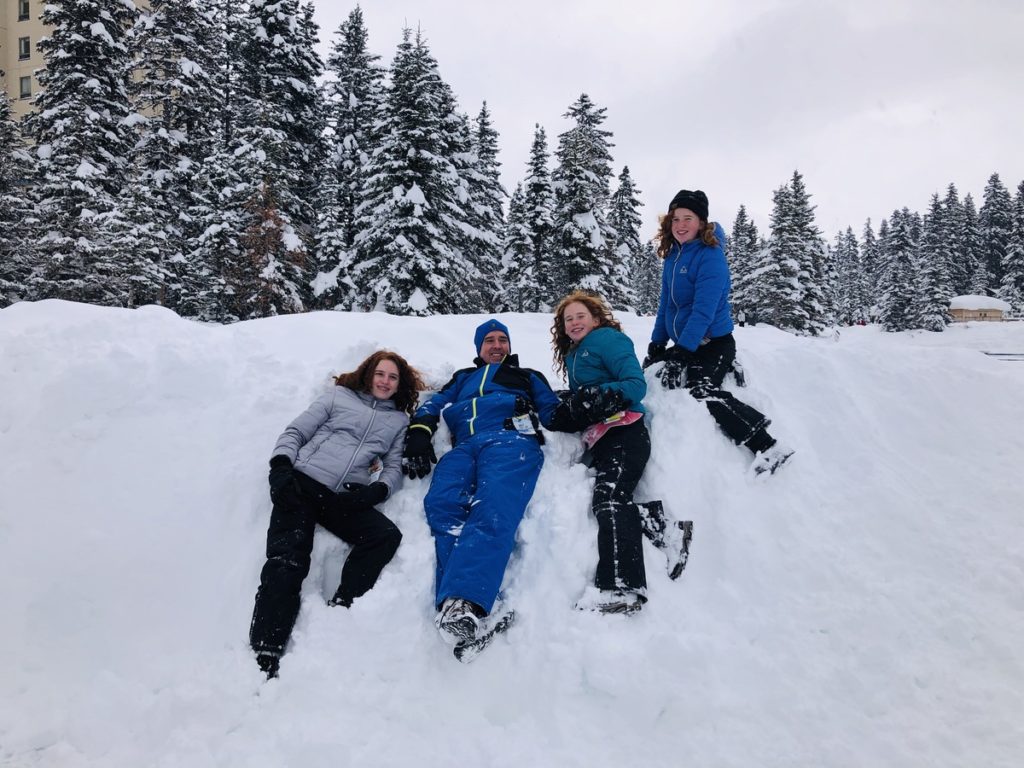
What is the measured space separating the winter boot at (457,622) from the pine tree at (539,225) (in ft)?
72.8

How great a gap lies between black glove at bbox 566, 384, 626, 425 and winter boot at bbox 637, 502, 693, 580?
2.35 ft

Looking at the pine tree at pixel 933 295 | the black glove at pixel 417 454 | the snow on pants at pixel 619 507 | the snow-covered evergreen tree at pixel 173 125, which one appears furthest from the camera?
the pine tree at pixel 933 295

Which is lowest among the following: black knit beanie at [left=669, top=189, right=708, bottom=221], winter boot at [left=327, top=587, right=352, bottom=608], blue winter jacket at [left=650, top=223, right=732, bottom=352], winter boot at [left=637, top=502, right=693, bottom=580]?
winter boot at [left=327, top=587, right=352, bottom=608]

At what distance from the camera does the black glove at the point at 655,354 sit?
4.73m

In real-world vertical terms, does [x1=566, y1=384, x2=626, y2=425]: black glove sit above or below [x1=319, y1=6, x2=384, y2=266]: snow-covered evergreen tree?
below

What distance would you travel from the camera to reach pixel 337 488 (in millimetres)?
3719

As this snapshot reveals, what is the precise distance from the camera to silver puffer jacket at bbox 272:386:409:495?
12.3 ft

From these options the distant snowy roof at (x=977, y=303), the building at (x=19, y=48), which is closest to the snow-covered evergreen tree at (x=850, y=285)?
the distant snowy roof at (x=977, y=303)

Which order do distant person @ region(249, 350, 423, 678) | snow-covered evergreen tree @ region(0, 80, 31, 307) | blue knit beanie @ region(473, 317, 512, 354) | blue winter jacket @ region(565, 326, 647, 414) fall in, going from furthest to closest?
snow-covered evergreen tree @ region(0, 80, 31, 307) < blue knit beanie @ region(473, 317, 512, 354) < blue winter jacket @ region(565, 326, 647, 414) < distant person @ region(249, 350, 423, 678)

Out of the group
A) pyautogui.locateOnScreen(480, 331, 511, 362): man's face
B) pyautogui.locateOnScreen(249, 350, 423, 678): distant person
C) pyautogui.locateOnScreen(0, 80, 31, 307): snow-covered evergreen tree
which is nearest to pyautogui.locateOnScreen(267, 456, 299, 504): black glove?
pyautogui.locateOnScreen(249, 350, 423, 678): distant person

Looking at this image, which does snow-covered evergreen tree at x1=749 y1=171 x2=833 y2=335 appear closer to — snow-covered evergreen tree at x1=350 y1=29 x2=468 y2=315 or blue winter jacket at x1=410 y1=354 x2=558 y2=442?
snow-covered evergreen tree at x1=350 y1=29 x2=468 y2=315

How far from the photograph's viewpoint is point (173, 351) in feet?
15.0

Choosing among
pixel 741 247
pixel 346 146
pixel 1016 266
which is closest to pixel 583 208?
pixel 346 146

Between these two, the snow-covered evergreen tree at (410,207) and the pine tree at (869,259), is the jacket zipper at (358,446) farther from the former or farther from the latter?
the pine tree at (869,259)
